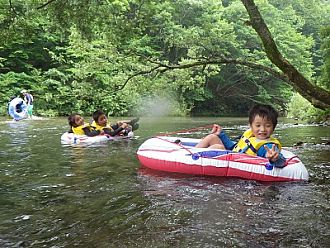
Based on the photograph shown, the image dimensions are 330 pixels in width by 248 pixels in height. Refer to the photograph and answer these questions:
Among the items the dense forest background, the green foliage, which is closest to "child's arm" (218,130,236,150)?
the dense forest background

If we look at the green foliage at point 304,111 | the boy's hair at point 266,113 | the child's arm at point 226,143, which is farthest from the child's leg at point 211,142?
the green foliage at point 304,111

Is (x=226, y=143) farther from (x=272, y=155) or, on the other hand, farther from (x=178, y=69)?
(x=178, y=69)

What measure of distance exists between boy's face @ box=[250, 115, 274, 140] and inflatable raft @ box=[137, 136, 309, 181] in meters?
0.30

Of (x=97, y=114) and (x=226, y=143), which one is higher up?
(x=97, y=114)

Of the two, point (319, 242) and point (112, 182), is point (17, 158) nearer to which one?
point (112, 182)

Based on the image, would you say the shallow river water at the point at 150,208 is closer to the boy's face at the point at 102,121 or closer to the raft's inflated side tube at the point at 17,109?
the boy's face at the point at 102,121

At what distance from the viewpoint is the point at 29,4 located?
760 cm

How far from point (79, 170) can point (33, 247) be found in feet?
9.81

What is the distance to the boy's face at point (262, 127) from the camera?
5000 millimetres

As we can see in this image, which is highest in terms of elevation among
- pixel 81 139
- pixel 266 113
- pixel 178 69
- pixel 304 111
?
pixel 178 69

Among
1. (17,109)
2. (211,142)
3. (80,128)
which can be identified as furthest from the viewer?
(17,109)

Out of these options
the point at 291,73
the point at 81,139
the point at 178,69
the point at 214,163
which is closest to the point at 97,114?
the point at 81,139

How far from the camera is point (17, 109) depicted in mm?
17062

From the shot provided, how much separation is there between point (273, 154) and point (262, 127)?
0.41m
